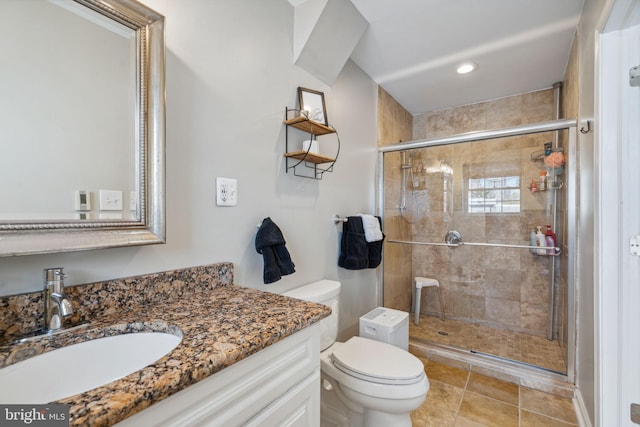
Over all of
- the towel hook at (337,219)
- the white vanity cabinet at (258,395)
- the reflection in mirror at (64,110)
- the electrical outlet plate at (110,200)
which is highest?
the reflection in mirror at (64,110)

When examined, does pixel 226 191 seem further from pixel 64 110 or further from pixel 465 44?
pixel 465 44

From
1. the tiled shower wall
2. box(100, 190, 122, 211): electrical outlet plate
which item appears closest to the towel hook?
the tiled shower wall

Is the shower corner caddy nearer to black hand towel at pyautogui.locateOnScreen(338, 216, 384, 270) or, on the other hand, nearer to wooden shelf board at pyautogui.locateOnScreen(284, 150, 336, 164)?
wooden shelf board at pyautogui.locateOnScreen(284, 150, 336, 164)

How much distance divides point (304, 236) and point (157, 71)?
1.08m

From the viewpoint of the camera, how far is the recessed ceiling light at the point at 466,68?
7.38 ft

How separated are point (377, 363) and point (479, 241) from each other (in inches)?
73.0

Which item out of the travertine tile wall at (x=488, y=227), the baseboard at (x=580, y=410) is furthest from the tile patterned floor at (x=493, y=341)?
the baseboard at (x=580, y=410)

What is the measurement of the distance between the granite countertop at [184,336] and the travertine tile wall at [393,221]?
179 cm

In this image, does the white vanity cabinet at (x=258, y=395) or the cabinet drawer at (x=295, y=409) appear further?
the cabinet drawer at (x=295, y=409)

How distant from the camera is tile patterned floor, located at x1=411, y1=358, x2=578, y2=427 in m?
1.62

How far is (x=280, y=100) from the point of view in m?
1.53

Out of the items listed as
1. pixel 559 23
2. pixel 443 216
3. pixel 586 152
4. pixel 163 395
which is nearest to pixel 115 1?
pixel 163 395

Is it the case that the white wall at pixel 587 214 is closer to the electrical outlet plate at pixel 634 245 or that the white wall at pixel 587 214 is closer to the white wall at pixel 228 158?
the electrical outlet plate at pixel 634 245

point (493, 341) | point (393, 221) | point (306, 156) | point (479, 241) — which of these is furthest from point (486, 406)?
point (306, 156)
